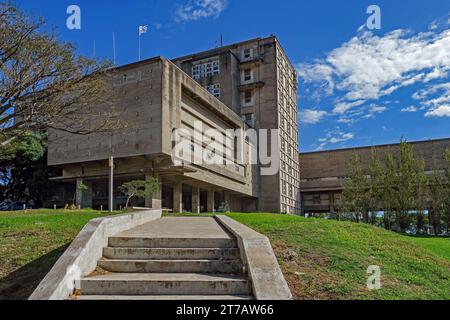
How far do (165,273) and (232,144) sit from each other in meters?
42.8

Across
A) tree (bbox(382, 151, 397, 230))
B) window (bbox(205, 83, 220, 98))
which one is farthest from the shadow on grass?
window (bbox(205, 83, 220, 98))

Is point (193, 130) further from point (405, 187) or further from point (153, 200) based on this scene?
point (405, 187)

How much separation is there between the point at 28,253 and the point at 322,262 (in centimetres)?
543

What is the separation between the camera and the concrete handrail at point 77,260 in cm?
526

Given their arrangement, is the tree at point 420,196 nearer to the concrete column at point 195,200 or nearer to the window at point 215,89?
the concrete column at point 195,200

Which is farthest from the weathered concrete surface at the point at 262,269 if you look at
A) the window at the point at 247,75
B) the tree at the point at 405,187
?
the window at the point at 247,75

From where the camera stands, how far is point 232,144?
161 feet

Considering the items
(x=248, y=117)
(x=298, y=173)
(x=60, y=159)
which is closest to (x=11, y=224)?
(x=60, y=159)

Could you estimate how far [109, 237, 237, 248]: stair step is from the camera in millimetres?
7590

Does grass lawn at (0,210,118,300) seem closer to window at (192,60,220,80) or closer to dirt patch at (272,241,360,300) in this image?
dirt patch at (272,241,360,300)

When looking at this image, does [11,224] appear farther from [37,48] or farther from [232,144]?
[232,144]

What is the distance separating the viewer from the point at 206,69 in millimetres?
57219

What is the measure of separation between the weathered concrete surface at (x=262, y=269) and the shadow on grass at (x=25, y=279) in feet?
10.3

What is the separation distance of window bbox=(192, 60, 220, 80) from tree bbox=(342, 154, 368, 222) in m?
27.8
